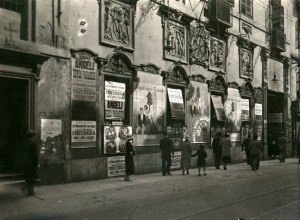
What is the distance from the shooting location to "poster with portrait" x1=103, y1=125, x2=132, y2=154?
14562mm

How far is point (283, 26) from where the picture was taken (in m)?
28.1

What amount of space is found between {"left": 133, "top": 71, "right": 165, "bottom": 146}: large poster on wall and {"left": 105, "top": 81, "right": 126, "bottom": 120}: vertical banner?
0.60 meters

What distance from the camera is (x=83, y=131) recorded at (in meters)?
13.7

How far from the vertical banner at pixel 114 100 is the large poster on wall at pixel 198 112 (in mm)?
4574

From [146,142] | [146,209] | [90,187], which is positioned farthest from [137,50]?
[146,209]

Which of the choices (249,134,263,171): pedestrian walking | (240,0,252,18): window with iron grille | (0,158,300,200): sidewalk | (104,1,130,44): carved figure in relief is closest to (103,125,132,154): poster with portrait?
(0,158,300,200): sidewalk

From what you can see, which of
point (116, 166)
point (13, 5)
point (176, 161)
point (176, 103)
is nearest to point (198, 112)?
point (176, 103)

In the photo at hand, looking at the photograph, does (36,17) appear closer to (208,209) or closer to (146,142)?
(146,142)

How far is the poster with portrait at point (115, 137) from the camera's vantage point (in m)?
14.6

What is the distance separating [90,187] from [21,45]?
188 inches

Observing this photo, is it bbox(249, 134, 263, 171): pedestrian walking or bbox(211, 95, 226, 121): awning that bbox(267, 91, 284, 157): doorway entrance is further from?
bbox(249, 134, 263, 171): pedestrian walking

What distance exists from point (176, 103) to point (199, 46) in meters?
3.70

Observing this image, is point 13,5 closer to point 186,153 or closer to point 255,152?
point 186,153

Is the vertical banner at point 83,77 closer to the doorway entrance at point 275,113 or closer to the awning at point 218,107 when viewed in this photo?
the awning at point 218,107
